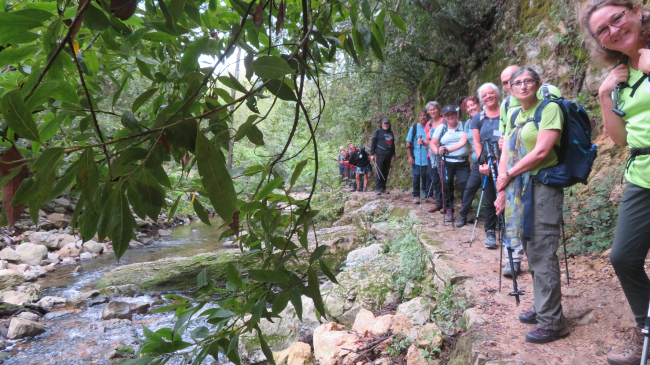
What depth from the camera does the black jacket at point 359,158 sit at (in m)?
10.6

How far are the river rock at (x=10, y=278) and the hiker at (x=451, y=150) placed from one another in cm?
807

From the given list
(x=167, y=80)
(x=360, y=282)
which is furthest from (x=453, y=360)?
(x=167, y=80)

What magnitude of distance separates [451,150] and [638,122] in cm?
388

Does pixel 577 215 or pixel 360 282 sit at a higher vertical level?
pixel 577 215

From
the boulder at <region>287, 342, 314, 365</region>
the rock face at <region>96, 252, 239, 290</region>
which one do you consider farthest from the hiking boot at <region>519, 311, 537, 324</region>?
the rock face at <region>96, 252, 239, 290</region>

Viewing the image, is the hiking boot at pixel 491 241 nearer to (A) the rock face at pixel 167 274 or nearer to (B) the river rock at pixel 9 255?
(A) the rock face at pixel 167 274

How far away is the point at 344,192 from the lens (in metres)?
11.6

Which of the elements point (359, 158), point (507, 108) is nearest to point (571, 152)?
point (507, 108)

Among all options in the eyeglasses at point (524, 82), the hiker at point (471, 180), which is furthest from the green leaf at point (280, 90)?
the hiker at point (471, 180)

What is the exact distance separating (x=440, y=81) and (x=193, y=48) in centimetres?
1044

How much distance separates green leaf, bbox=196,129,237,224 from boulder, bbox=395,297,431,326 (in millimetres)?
3024

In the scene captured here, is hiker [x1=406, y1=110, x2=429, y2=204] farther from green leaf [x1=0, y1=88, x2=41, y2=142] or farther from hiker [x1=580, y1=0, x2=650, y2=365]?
green leaf [x1=0, y1=88, x2=41, y2=142]

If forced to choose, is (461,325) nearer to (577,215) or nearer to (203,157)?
(577,215)

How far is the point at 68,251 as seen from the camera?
8.80 meters
